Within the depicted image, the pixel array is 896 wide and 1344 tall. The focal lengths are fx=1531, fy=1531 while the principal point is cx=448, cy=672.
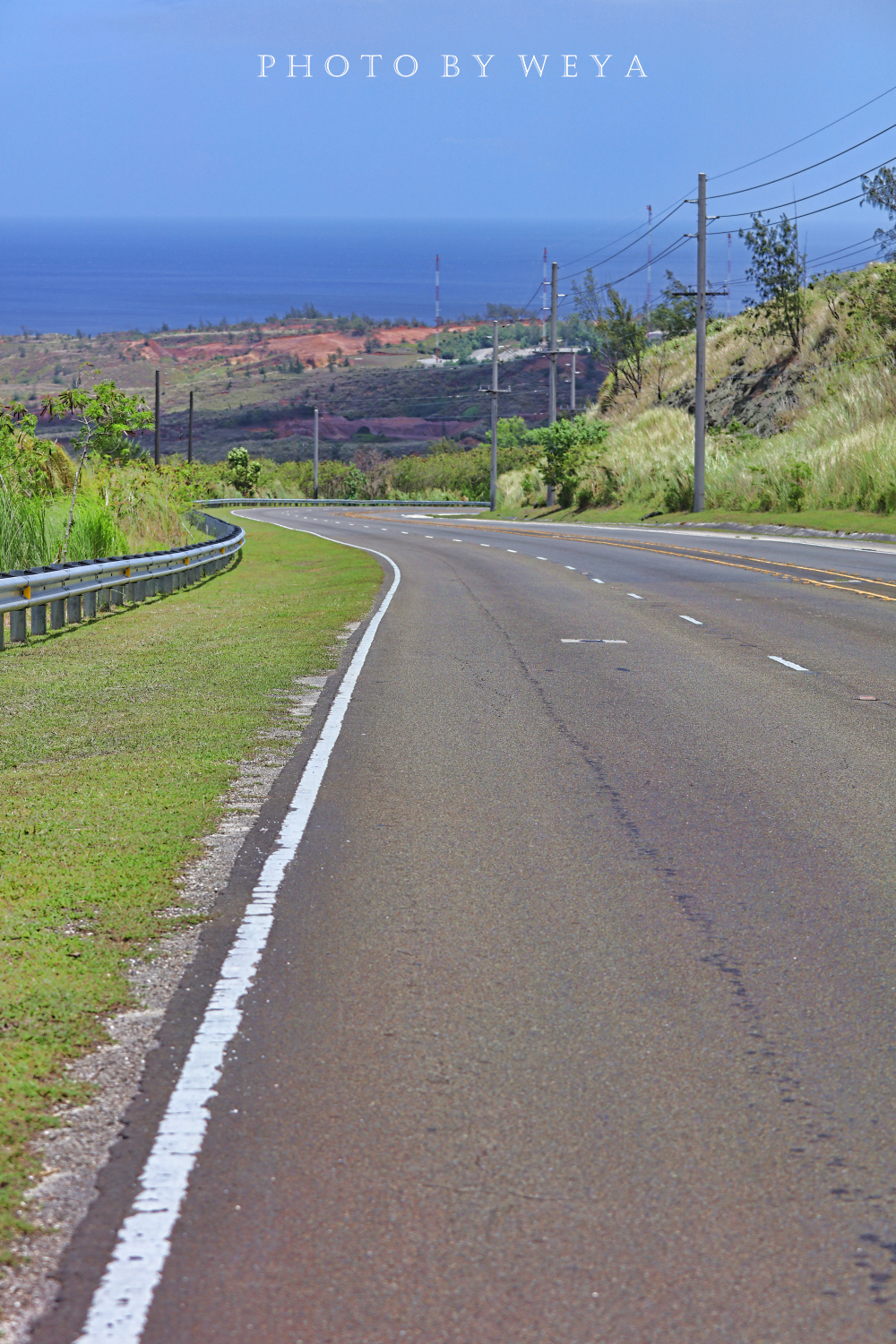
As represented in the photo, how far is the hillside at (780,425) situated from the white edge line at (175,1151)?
34.8 metres

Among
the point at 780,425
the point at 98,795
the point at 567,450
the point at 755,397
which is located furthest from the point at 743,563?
the point at 567,450

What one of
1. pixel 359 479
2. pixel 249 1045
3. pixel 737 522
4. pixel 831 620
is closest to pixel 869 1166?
pixel 249 1045

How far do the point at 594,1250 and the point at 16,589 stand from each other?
14.6 metres

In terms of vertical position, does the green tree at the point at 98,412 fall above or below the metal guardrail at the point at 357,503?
below

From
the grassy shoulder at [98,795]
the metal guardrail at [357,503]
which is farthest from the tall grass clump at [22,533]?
the metal guardrail at [357,503]

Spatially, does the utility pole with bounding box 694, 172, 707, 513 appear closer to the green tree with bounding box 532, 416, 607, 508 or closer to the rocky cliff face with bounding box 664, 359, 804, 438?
the rocky cliff face with bounding box 664, 359, 804, 438

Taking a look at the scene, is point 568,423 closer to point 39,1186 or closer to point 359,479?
point 359,479

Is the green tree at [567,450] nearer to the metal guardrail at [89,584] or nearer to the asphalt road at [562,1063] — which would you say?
the metal guardrail at [89,584]

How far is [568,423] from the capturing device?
68438mm

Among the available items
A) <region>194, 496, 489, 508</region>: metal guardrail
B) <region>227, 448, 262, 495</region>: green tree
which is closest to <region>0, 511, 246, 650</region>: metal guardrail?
<region>194, 496, 489, 508</region>: metal guardrail

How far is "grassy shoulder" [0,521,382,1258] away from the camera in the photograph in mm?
5062

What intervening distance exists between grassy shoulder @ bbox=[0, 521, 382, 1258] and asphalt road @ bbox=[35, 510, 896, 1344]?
1.88 feet

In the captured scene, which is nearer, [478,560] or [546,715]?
[546,715]

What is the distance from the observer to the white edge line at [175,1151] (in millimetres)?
3445
